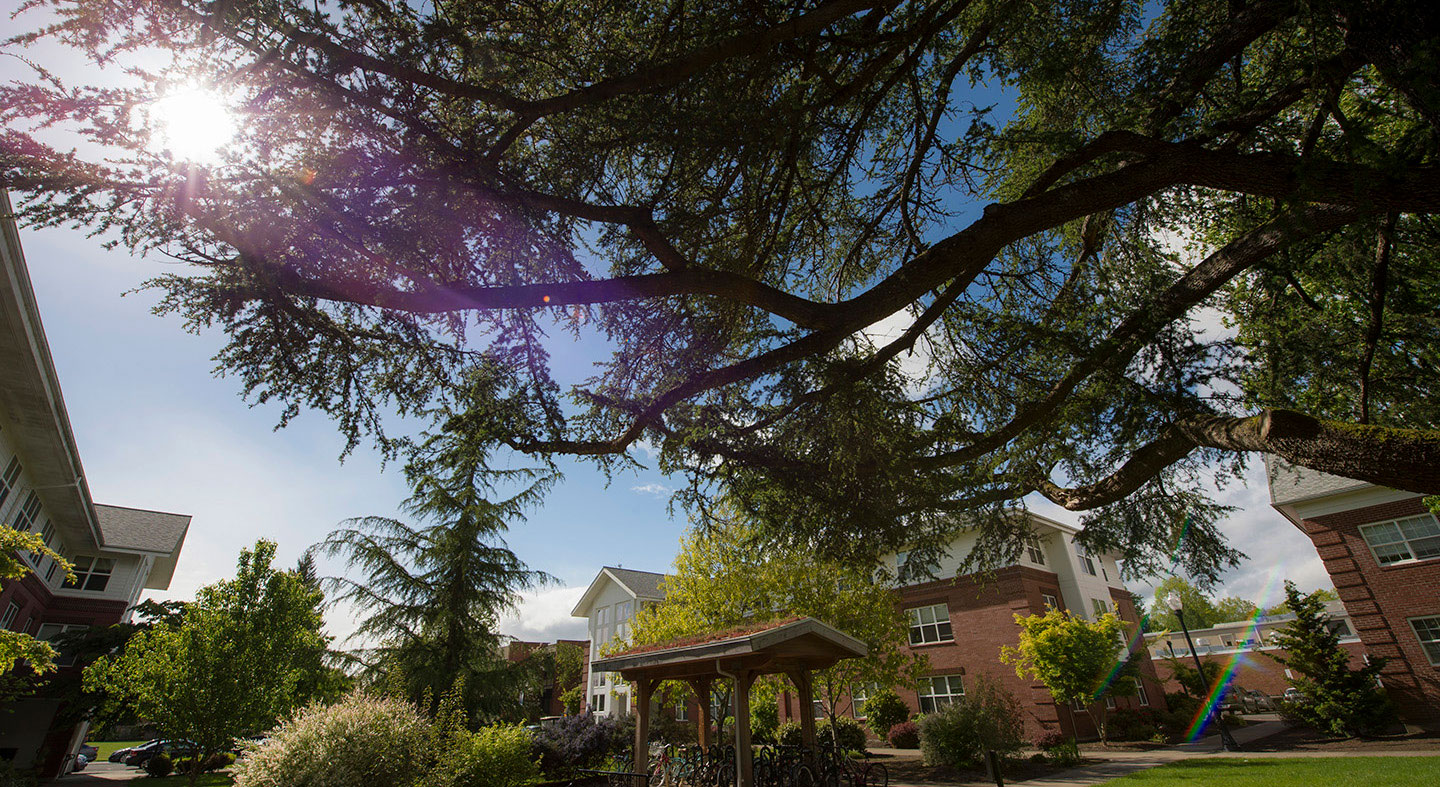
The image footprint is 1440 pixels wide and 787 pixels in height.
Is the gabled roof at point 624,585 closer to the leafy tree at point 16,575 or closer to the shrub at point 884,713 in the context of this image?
the shrub at point 884,713

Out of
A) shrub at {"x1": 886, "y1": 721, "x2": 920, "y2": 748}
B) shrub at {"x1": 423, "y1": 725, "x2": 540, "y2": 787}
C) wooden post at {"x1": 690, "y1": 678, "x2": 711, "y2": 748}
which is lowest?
shrub at {"x1": 886, "y1": 721, "x2": 920, "y2": 748}

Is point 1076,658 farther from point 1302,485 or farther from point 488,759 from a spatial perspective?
point 488,759

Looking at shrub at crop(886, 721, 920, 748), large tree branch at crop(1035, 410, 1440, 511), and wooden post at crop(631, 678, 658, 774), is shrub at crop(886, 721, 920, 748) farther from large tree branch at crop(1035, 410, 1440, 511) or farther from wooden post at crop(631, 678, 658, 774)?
large tree branch at crop(1035, 410, 1440, 511)

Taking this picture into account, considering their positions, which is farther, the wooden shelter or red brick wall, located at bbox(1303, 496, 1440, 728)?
red brick wall, located at bbox(1303, 496, 1440, 728)

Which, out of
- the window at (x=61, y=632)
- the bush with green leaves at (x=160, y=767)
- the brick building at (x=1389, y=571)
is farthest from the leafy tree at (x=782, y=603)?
the bush with green leaves at (x=160, y=767)

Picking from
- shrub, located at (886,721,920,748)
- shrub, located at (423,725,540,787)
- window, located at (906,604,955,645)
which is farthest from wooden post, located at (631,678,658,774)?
window, located at (906,604,955,645)

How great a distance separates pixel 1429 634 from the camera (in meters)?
18.4

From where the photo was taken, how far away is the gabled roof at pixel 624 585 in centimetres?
4074

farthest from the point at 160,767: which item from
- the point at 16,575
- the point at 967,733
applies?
the point at 967,733

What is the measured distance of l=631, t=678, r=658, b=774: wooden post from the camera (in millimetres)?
12930

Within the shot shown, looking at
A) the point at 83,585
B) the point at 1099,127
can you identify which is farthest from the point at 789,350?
the point at 83,585

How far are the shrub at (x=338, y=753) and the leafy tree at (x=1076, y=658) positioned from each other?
21.2 meters

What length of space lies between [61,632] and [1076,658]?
132 ft

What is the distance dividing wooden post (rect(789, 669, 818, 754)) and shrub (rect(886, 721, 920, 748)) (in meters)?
Result: 16.3
